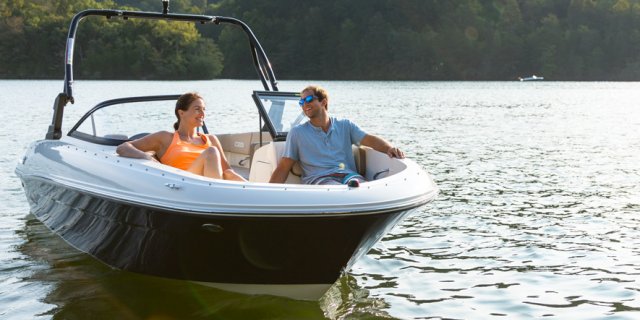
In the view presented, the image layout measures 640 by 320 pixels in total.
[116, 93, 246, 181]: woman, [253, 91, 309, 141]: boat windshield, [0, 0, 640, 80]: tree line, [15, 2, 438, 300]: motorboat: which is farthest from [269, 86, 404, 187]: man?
[0, 0, 640, 80]: tree line

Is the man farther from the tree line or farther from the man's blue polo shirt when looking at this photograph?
the tree line

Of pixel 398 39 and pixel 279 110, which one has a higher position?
pixel 398 39

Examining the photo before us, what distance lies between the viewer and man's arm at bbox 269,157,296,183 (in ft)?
18.7

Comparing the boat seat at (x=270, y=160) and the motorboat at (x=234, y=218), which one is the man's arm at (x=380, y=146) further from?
the boat seat at (x=270, y=160)

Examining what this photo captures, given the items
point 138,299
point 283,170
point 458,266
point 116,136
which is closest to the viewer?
point 283,170

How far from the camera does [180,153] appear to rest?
5871mm

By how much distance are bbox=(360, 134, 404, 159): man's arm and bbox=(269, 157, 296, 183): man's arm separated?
2.00 feet

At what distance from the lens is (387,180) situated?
204 inches

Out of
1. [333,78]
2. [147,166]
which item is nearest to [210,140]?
[147,166]

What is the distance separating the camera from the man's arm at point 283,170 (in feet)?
18.7

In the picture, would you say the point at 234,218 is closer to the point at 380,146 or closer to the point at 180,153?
the point at 180,153

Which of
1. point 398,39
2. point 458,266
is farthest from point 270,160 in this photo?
point 398,39

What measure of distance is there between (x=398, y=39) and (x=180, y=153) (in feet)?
283

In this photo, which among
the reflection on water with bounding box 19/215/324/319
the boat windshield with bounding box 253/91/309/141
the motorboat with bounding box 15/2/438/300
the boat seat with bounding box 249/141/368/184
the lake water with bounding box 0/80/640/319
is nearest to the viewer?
the motorboat with bounding box 15/2/438/300
